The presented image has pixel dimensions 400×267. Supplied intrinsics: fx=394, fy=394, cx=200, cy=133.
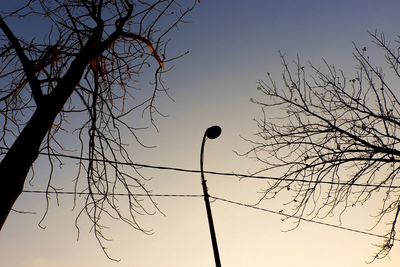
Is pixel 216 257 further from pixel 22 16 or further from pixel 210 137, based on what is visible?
pixel 22 16

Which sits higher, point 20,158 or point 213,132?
point 213,132

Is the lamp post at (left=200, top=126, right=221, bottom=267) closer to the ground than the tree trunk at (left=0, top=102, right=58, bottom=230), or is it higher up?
higher up

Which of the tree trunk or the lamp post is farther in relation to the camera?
the lamp post

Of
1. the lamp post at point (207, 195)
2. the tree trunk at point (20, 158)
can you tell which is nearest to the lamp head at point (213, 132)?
the lamp post at point (207, 195)

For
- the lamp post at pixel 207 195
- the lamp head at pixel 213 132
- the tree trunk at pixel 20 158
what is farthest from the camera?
the lamp head at pixel 213 132

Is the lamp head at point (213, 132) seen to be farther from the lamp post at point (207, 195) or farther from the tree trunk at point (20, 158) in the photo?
the tree trunk at point (20, 158)

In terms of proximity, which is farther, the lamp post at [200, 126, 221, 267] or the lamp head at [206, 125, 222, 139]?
Answer: the lamp head at [206, 125, 222, 139]

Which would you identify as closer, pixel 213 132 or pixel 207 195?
pixel 207 195

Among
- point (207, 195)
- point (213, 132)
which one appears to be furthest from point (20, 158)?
point (213, 132)

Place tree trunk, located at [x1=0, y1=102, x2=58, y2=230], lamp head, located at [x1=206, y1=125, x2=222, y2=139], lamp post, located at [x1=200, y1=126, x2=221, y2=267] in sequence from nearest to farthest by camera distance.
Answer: tree trunk, located at [x1=0, y1=102, x2=58, y2=230] → lamp post, located at [x1=200, y1=126, x2=221, y2=267] → lamp head, located at [x1=206, y1=125, x2=222, y2=139]

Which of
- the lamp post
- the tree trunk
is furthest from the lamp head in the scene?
the tree trunk

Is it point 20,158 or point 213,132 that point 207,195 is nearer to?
point 213,132

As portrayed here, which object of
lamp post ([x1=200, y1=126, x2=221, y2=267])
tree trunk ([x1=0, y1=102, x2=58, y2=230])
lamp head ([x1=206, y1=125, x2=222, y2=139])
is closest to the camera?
tree trunk ([x1=0, y1=102, x2=58, y2=230])

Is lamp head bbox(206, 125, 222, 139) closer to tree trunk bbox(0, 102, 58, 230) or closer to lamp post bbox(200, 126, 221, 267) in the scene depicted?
lamp post bbox(200, 126, 221, 267)
